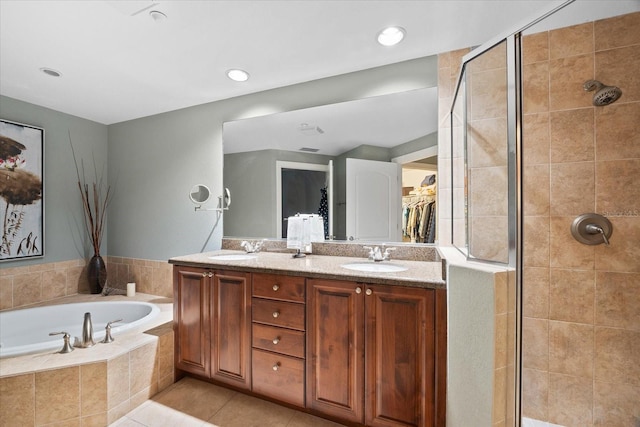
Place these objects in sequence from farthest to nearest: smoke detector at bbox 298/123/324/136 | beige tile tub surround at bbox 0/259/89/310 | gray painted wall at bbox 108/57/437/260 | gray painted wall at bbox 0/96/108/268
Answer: gray painted wall at bbox 0/96/108/268 → beige tile tub surround at bbox 0/259/89/310 → gray painted wall at bbox 108/57/437/260 → smoke detector at bbox 298/123/324/136

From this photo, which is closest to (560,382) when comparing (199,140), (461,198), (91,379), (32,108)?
(461,198)

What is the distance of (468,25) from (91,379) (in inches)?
115

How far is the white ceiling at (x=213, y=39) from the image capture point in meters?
1.49

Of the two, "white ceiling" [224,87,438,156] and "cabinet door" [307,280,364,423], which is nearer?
"cabinet door" [307,280,364,423]

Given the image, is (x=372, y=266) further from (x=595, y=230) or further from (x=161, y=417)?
(x=161, y=417)

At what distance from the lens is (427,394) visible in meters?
1.38

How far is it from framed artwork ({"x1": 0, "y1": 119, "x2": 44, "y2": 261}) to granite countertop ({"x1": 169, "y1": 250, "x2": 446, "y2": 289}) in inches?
66.3

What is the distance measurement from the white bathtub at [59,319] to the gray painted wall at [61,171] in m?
0.50

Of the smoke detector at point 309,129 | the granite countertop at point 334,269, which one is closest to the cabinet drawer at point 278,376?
the granite countertop at point 334,269

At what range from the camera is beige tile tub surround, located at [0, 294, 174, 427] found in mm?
1503

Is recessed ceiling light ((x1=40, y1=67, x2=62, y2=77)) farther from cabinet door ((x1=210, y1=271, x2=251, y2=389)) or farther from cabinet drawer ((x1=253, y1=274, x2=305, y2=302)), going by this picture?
cabinet drawer ((x1=253, y1=274, x2=305, y2=302))

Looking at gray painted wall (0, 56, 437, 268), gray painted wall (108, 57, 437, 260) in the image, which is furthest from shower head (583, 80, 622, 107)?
gray painted wall (0, 56, 437, 268)

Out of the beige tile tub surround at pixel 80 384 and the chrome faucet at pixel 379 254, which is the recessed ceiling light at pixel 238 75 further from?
the beige tile tub surround at pixel 80 384

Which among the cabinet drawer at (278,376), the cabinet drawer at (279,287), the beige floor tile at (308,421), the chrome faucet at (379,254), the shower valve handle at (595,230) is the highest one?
the shower valve handle at (595,230)
